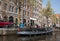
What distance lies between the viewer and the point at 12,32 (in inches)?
1757

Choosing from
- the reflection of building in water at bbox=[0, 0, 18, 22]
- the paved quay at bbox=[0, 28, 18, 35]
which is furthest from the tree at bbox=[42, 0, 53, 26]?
the paved quay at bbox=[0, 28, 18, 35]

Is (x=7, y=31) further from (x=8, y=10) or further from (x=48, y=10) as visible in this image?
(x=48, y=10)

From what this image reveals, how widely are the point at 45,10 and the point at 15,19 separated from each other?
18.9 metres

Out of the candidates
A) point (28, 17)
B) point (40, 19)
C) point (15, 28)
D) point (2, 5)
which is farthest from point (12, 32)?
point (40, 19)

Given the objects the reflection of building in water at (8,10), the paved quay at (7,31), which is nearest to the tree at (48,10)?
the reflection of building in water at (8,10)

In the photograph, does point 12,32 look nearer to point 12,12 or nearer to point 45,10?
point 12,12

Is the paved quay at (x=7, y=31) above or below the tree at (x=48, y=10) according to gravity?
below

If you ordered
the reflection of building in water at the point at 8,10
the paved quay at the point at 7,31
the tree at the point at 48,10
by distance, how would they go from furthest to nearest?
the tree at the point at 48,10 → the reflection of building in water at the point at 8,10 → the paved quay at the point at 7,31

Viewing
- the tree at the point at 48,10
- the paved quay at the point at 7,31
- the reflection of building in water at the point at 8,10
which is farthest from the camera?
the tree at the point at 48,10

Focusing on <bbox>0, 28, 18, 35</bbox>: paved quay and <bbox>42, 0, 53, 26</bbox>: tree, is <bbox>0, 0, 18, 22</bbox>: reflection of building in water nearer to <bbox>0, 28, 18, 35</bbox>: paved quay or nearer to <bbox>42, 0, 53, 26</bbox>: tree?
<bbox>0, 28, 18, 35</bbox>: paved quay

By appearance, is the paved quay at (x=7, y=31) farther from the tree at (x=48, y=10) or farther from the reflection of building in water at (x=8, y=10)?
the tree at (x=48, y=10)

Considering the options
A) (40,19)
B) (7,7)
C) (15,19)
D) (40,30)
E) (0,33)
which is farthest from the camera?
(40,19)

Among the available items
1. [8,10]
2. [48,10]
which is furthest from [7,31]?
[48,10]

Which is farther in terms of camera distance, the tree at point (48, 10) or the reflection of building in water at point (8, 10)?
the tree at point (48, 10)
